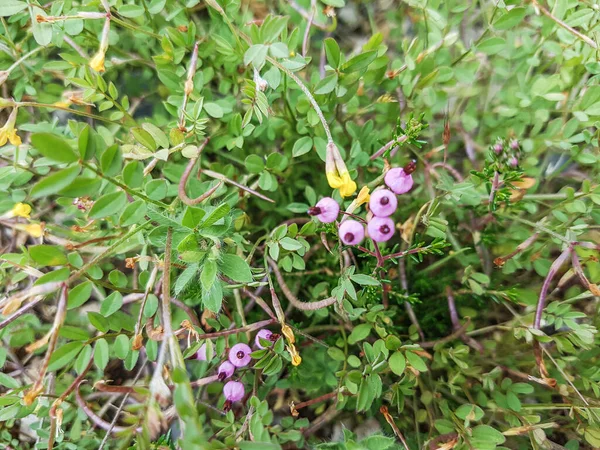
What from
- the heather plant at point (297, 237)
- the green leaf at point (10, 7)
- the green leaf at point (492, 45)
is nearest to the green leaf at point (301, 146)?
the heather plant at point (297, 237)

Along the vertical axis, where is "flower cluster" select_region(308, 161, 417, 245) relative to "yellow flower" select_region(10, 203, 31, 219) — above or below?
above

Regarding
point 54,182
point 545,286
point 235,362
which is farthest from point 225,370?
point 545,286

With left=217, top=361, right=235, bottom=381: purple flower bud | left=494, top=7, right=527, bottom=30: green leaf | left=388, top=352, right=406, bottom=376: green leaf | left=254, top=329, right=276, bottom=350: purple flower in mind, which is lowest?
left=217, top=361, right=235, bottom=381: purple flower bud

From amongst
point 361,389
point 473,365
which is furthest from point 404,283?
point 361,389

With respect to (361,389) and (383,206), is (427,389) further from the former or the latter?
(383,206)

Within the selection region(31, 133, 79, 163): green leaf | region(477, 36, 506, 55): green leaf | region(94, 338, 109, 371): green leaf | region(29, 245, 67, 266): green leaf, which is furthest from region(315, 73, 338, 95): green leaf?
region(94, 338, 109, 371): green leaf

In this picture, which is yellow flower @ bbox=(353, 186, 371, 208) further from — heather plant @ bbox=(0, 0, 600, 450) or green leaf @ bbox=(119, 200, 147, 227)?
green leaf @ bbox=(119, 200, 147, 227)

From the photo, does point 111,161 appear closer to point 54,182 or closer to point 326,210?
point 54,182

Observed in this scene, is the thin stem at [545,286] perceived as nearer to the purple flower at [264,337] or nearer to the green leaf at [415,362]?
the green leaf at [415,362]
